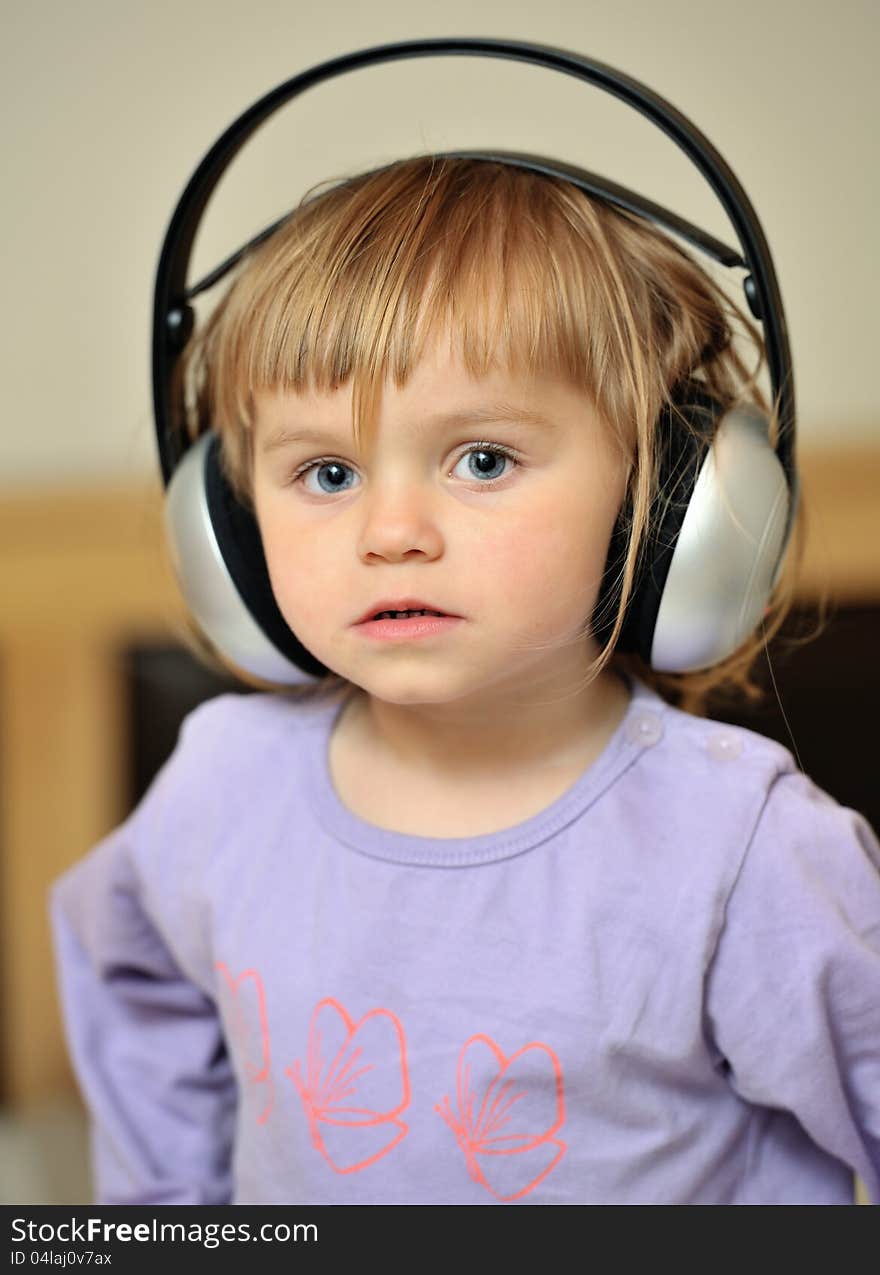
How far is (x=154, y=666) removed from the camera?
1.56m

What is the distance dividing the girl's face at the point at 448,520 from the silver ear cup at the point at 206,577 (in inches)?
2.6

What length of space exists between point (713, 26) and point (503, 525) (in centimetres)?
65

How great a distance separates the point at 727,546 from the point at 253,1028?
35cm

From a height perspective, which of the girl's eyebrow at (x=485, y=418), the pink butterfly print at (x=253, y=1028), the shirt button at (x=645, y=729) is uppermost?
the girl's eyebrow at (x=485, y=418)

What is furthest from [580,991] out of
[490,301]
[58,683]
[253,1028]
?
[58,683]

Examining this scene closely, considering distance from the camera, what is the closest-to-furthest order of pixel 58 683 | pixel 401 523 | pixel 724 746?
pixel 401 523, pixel 724 746, pixel 58 683

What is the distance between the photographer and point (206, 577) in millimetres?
691

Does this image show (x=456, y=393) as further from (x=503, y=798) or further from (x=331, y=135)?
(x=331, y=135)

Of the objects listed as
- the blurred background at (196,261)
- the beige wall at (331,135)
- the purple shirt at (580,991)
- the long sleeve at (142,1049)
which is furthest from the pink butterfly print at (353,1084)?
the beige wall at (331,135)

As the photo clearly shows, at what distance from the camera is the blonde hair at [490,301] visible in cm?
58

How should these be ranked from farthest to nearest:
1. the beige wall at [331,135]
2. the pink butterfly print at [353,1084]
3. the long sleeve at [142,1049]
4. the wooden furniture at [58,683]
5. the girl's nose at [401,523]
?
the wooden furniture at [58,683]
the beige wall at [331,135]
the long sleeve at [142,1049]
the pink butterfly print at [353,1084]
the girl's nose at [401,523]

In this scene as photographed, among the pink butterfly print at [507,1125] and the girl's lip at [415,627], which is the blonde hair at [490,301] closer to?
the girl's lip at [415,627]

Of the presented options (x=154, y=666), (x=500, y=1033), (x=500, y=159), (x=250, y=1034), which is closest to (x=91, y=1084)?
(x=250, y=1034)

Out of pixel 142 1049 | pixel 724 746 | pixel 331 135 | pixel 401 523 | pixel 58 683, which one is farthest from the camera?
pixel 58 683
